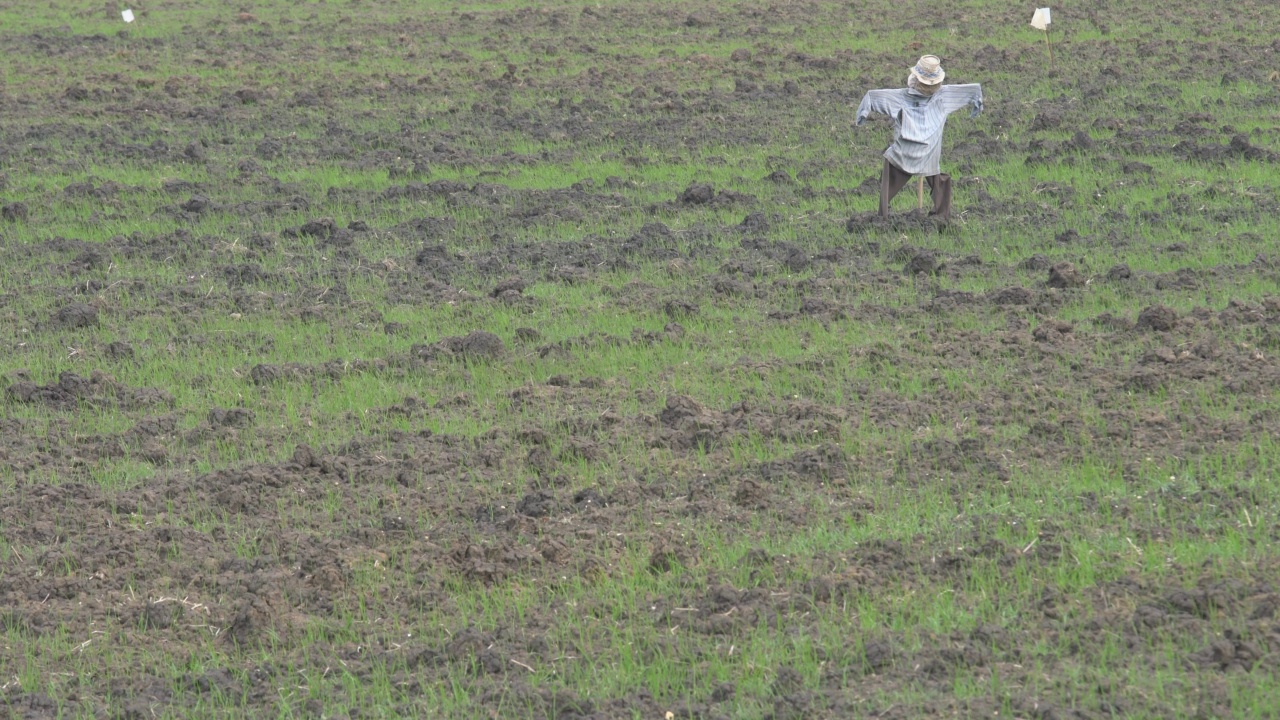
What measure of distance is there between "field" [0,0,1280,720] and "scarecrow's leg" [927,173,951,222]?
21cm

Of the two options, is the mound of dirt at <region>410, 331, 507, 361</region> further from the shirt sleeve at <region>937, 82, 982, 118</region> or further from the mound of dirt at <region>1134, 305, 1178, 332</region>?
the shirt sleeve at <region>937, 82, 982, 118</region>

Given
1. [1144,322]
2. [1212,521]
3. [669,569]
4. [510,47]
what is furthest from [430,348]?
[510,47]

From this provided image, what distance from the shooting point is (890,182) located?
12.6 metres

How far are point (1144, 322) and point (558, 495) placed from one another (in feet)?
13.6

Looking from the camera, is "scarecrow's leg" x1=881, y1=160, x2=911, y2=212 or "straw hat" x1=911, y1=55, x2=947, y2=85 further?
"scarecrow's leg" x1=881, y1=160, x2=911, y2=212

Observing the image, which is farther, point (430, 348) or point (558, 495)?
point (430, 348)

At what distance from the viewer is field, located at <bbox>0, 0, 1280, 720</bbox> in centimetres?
618

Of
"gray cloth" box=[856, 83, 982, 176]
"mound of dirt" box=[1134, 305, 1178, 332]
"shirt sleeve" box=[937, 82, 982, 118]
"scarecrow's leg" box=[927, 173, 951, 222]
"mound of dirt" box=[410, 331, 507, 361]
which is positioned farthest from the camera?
"scarecrow's leg" box=[927, 173, 951, 222]

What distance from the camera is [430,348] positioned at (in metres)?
10.2

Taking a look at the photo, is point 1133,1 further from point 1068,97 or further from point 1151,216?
point 1151,216

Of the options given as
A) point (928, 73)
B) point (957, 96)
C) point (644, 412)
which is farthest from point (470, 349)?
point (957, 96)

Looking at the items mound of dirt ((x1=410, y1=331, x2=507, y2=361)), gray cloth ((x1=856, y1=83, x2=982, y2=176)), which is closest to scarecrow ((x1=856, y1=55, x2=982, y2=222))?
gray cloth ((x1=856, y1=83, x2=982, y2=176))

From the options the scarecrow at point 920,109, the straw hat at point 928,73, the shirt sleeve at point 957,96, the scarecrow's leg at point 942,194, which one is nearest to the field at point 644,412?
the scarecrow's leg at point 942,194

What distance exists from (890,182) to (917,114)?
2.36 ft
